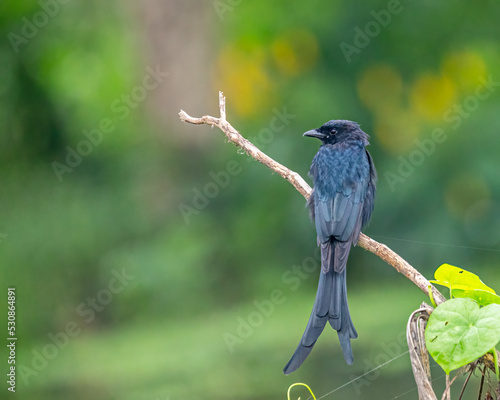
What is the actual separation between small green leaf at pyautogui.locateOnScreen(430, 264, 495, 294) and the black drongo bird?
467mm

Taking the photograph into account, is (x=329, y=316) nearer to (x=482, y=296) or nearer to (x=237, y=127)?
(x=482, y=296)

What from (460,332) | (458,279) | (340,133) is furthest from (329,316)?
(340,133)

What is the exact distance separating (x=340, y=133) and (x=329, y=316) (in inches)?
51.6

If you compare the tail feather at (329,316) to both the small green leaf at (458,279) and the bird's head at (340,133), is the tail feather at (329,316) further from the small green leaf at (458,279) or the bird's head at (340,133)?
the bird's head at (340,133)

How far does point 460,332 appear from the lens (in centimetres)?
155

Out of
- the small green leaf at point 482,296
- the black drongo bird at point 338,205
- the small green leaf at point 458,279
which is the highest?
the black drongo bird at point 338,205

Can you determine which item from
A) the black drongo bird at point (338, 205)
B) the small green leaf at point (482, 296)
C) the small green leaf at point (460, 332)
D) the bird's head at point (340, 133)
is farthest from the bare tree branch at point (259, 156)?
the small green leaf at point (460, 332)

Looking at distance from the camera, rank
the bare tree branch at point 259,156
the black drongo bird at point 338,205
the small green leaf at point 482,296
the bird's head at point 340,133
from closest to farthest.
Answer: the small green leaf at point 482,296, the black drongo bird at point 338,205, the bare tree branch at point 259,156, the bird's head at point 340,133

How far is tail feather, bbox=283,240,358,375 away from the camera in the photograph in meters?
1.91

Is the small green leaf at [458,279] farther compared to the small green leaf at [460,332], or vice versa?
the small green leaf at [458,279]

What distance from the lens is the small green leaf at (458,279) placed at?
172 centimetres

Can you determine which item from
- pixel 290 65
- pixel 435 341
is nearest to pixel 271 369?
pixel 290 65

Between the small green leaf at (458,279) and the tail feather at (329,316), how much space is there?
12.9 inches

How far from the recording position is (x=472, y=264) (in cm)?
647
